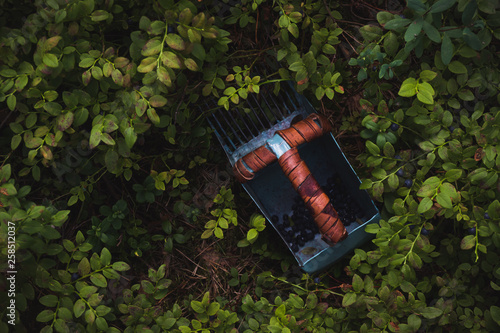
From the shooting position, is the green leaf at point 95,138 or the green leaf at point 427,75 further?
the green leaf at point 427,75

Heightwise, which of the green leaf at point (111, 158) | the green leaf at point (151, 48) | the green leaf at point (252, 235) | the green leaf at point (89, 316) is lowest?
the green leaf at point (252, 235)

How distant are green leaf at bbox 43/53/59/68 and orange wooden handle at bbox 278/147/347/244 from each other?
3.68 feet

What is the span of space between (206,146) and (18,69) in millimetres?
1015

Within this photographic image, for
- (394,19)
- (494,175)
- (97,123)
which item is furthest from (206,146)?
(494,175)

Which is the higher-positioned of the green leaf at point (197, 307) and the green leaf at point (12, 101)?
the green leaf at point (12, 101)

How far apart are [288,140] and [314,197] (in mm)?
317

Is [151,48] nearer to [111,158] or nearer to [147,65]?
[147,65]

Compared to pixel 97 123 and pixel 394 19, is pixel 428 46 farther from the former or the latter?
pixel 97 123

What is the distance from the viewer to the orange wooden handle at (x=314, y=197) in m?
2.15

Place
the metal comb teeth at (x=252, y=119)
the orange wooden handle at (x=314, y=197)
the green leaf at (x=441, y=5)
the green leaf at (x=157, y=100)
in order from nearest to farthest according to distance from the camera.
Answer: the green leaf at (x=441, y=5)
the green leaf at (x=157, y=100)
the orange wooden handle at (x=314, y=197)
the metal comb teeth at (x=252, y=119)

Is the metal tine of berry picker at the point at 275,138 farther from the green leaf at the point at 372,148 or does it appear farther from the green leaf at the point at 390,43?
the green leaf at the point at 390,43

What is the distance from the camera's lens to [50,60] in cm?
179

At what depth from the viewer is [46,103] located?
189 centimetres

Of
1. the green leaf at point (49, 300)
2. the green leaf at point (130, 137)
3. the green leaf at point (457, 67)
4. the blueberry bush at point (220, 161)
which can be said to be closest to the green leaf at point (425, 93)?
the blueberry bush at point (220, 161)
